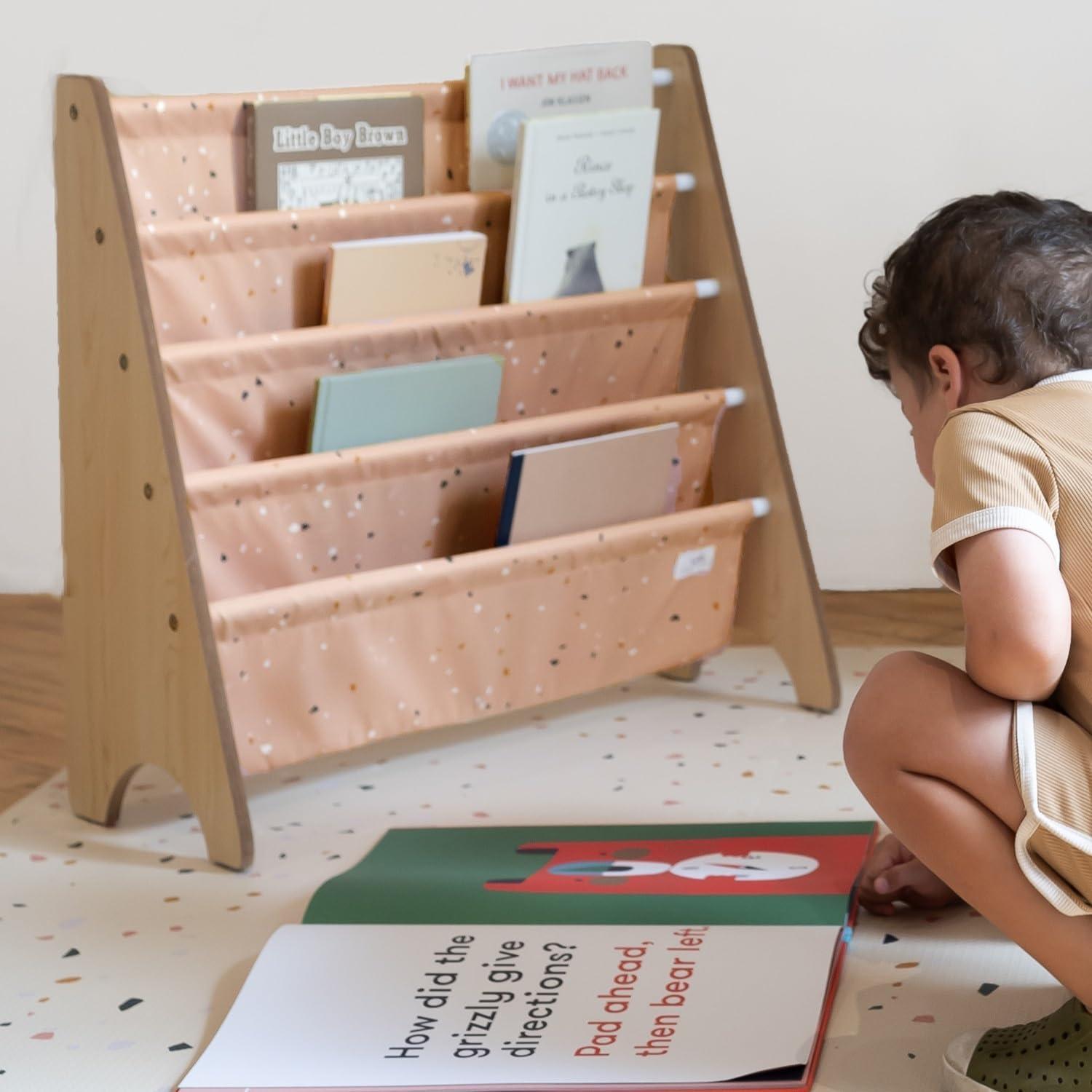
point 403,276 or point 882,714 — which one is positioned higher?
point 403,276

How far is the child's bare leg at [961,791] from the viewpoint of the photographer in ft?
3.16

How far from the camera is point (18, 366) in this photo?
2.62 meters

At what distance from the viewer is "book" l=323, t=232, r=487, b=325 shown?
160 centimetres

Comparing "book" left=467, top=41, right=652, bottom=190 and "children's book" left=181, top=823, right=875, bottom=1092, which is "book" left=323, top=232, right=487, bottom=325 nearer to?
"book" left=467, top=41, right=652, bottom=190

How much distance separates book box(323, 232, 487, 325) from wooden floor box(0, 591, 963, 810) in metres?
0.71

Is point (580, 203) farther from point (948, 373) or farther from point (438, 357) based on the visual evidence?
point (948, 373)

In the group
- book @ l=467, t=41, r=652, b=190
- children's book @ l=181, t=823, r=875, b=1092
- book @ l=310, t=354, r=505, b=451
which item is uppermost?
book @ l=467, t=41, r=652, b=190

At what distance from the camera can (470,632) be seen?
1.73m

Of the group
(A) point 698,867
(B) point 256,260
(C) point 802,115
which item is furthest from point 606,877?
(C) point 802,115

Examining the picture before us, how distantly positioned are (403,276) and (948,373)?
76 cm

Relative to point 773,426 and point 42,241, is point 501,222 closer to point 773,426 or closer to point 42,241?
point 773,426

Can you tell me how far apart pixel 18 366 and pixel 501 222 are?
1.22 metres

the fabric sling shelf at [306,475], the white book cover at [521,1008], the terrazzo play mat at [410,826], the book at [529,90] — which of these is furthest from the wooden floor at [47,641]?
the book at [529,90]

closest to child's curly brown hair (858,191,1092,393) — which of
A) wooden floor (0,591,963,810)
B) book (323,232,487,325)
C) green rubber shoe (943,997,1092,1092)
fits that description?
green rubber shoe (943,997,1092,1092)
